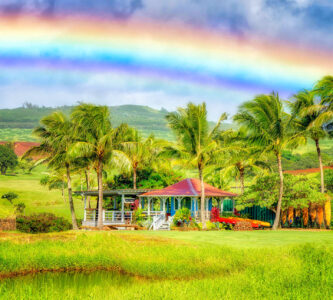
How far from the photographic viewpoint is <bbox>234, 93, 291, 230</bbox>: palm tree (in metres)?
26.3

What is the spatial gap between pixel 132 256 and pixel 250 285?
5632 millimetres

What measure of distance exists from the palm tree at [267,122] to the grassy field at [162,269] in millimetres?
10146

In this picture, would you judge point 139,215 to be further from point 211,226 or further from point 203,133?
point 203,133

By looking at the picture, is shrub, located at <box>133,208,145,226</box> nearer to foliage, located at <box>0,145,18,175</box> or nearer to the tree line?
the tree line

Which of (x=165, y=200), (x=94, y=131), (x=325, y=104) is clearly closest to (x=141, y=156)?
(x=165, y=200)

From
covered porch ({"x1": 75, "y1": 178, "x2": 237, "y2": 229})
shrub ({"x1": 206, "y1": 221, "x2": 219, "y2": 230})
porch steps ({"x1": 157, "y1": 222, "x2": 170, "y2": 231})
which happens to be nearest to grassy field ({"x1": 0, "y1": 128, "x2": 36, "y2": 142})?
covered porch ({"x1": 75, "y1": 178, "x2": 237, "y2": 229})

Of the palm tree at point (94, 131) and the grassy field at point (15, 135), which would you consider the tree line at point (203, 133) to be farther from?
the grassy field at point (15, 135)

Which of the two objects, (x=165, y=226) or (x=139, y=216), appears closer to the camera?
(x=165, y=226)

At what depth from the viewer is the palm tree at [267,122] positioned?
26.3 metres

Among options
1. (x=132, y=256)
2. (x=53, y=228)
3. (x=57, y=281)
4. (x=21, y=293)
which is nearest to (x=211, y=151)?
(x=53, y=228)

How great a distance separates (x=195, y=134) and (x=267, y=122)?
16.1ft

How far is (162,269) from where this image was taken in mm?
12594

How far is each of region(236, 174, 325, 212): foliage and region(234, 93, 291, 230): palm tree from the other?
1.19 m

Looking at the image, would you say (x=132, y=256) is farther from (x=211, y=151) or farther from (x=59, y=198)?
(x=59, y=198)
